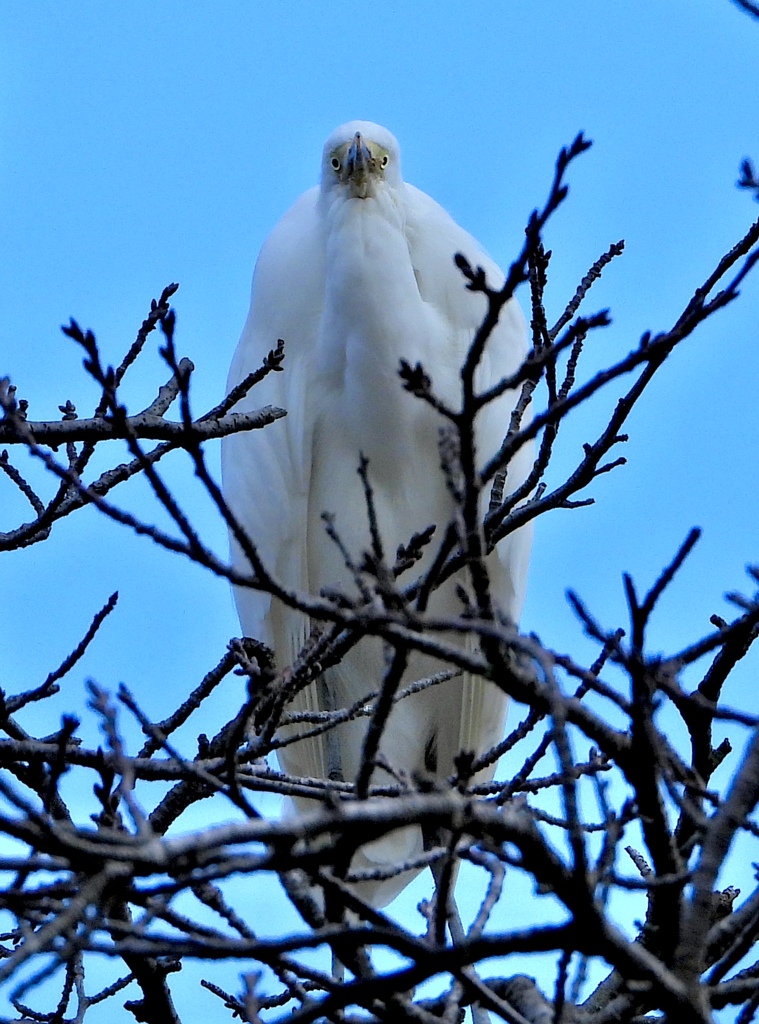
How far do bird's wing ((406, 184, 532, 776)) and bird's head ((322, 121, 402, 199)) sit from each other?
0.29 metres

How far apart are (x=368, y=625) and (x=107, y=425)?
1307mm

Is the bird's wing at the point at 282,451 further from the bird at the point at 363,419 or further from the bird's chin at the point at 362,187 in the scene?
the bird's chin at the point at 362,187

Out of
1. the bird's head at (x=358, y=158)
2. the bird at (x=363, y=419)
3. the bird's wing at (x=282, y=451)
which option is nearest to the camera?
the bird's head at (x=358, y=158)

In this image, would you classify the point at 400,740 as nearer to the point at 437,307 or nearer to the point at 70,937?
the point at 437,307

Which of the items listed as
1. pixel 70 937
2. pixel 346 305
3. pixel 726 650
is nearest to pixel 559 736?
pixel 70 937

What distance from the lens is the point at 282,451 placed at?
16.7 feet

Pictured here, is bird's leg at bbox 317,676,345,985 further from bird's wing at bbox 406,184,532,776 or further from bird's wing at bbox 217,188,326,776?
bird's wing at bbox 406,184,532,776

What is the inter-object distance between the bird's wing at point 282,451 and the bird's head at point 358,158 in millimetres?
304

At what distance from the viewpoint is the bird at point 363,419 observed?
4941mm

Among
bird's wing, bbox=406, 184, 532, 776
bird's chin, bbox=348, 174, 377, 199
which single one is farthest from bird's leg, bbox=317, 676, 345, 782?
bird's chin, bbox=348, 174, 377, 199

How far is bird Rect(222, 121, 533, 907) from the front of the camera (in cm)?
494

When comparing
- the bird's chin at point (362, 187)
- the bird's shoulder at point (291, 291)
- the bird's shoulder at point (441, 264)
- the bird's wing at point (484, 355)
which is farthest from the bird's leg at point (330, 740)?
the bird's chin at point (362, 187)

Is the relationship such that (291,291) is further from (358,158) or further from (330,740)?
(330,740)

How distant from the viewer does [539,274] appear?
3059mm
